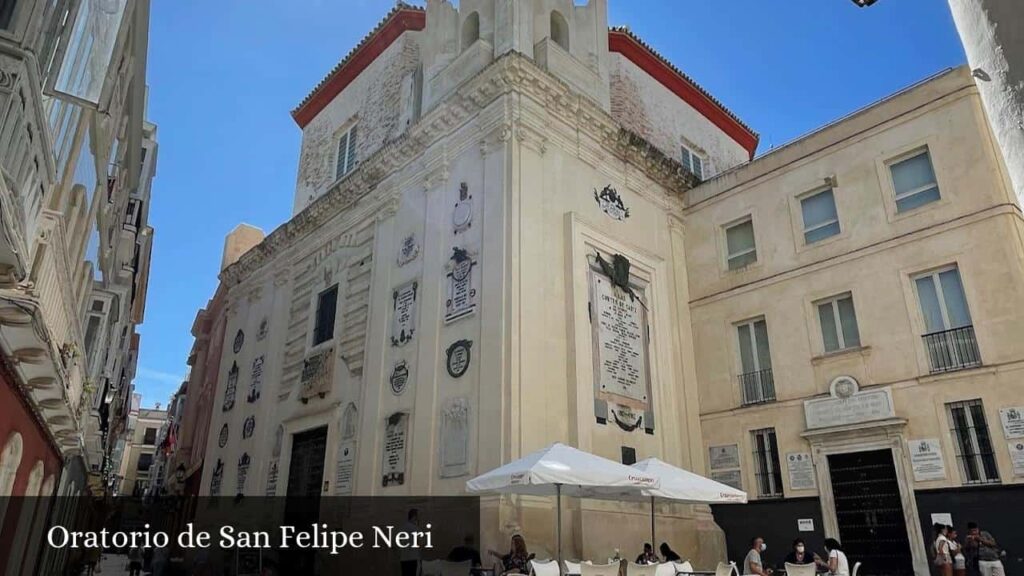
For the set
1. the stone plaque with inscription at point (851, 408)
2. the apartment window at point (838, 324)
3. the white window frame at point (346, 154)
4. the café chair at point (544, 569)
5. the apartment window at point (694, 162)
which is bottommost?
the café chair at point (544, 569)

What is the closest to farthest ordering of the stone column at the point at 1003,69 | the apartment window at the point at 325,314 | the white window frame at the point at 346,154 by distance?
the stone column at the point at 1003,69 → the apartment window at the point at 325,314 → the white window frame at the point at 346,154

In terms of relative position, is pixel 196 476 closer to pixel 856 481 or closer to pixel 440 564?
pixel 440 564

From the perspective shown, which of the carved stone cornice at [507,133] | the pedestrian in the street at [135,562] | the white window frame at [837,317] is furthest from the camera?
the pedestrian in the street at [135,562]

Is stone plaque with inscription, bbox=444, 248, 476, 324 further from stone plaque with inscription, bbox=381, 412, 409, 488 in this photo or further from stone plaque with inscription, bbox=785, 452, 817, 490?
stone plaque with inscription, bbox=785, 452, 817, 490

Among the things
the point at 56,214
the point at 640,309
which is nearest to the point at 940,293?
the point at 640,309

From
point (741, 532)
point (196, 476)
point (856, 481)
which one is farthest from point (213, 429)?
point (856, 481)

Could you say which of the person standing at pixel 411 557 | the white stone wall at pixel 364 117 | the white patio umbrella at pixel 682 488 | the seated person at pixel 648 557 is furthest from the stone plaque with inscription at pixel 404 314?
the seated person at pixel 648 557

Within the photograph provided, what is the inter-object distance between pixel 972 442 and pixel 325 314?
47.1ft

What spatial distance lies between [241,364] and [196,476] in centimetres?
468

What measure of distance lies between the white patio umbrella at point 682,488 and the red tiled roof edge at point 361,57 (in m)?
13.3

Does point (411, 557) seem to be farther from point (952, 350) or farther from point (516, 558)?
point (952, 350)

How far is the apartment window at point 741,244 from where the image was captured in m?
15.1

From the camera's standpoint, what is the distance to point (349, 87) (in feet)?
70.2

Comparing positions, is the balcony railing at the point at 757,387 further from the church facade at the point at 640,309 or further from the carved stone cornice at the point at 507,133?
the carved stone cornice at the point at 507,133
